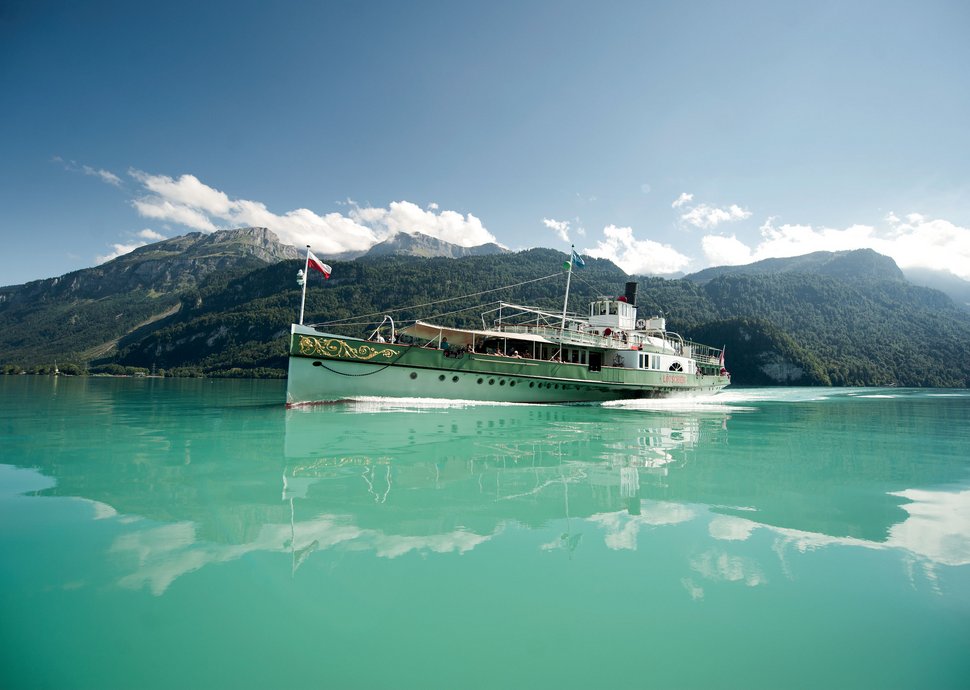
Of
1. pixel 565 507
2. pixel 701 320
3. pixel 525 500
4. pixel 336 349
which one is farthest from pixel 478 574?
pixel 701 320

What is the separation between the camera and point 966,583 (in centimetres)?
417

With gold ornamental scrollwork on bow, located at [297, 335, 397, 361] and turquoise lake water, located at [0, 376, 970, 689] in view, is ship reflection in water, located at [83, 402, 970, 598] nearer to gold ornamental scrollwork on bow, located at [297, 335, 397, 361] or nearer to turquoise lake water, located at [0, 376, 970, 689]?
turquoise lake water, located at [0, 376, 970, 689]

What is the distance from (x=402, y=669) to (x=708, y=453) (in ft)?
32.6

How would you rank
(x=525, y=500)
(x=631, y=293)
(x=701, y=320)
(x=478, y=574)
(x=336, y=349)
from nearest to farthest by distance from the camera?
1. (x=478, y=574)
2. (x=525, y=500)
3. (x=336, y=349)
4. (x=631, y=293)
5. (x=701, y=320)

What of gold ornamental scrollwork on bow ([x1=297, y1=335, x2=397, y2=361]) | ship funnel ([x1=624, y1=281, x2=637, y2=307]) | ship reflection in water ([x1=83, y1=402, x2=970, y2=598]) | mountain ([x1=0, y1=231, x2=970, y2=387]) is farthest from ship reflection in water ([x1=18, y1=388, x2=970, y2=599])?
mountain ([x1=0, y1=231, x2=970, y2=387])

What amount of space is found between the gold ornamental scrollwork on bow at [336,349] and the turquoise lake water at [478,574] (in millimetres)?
Answer: 11677

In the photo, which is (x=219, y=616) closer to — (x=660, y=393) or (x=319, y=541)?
(x=319, y=541)

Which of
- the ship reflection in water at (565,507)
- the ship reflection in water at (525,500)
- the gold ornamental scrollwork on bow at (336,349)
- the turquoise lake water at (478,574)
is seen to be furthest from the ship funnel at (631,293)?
the turquoise lake water at (478,574)

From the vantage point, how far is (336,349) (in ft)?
69.8

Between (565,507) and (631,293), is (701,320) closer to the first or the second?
(631,293)

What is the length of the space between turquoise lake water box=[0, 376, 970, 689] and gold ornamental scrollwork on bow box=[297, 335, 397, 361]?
11677 millimetres

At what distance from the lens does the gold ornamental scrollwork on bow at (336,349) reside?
20.9m

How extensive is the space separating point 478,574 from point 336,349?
1858 centimetres

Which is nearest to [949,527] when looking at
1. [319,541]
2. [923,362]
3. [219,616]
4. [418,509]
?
[418,509]
